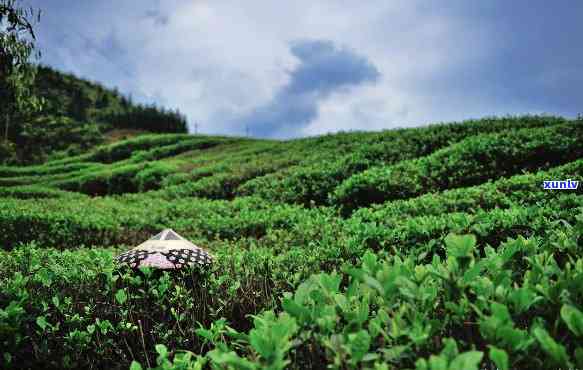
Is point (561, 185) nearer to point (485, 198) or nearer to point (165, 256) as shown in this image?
point (485, 198)

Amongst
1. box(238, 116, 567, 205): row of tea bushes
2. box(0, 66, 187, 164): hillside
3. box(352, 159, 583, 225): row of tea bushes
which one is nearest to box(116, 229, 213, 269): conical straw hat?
box(352, 159, 583, 225): row of tea bushes

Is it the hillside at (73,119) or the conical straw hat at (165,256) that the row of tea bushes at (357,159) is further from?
the hillside at (73,119)

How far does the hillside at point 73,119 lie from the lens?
3781 cm

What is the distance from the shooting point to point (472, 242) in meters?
1.54

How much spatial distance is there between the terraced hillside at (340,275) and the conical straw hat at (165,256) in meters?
0.17

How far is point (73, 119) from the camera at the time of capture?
52656 millimetres

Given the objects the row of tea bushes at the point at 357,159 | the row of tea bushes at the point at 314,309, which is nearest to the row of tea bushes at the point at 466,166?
the row of tea bushes at the point at 357,159

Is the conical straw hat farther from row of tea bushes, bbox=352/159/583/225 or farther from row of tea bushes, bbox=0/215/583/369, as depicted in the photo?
row of tea bushes, bbox=352/159/583/225

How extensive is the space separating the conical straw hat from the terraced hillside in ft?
0.54

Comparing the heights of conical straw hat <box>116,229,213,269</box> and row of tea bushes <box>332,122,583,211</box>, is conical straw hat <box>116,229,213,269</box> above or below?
below

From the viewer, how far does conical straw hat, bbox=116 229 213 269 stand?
3672 millimetres

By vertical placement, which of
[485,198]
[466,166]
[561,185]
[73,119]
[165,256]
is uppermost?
[73,119]

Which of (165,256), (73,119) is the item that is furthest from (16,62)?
(73,119)

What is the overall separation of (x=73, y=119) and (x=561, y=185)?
5798 centimetres
